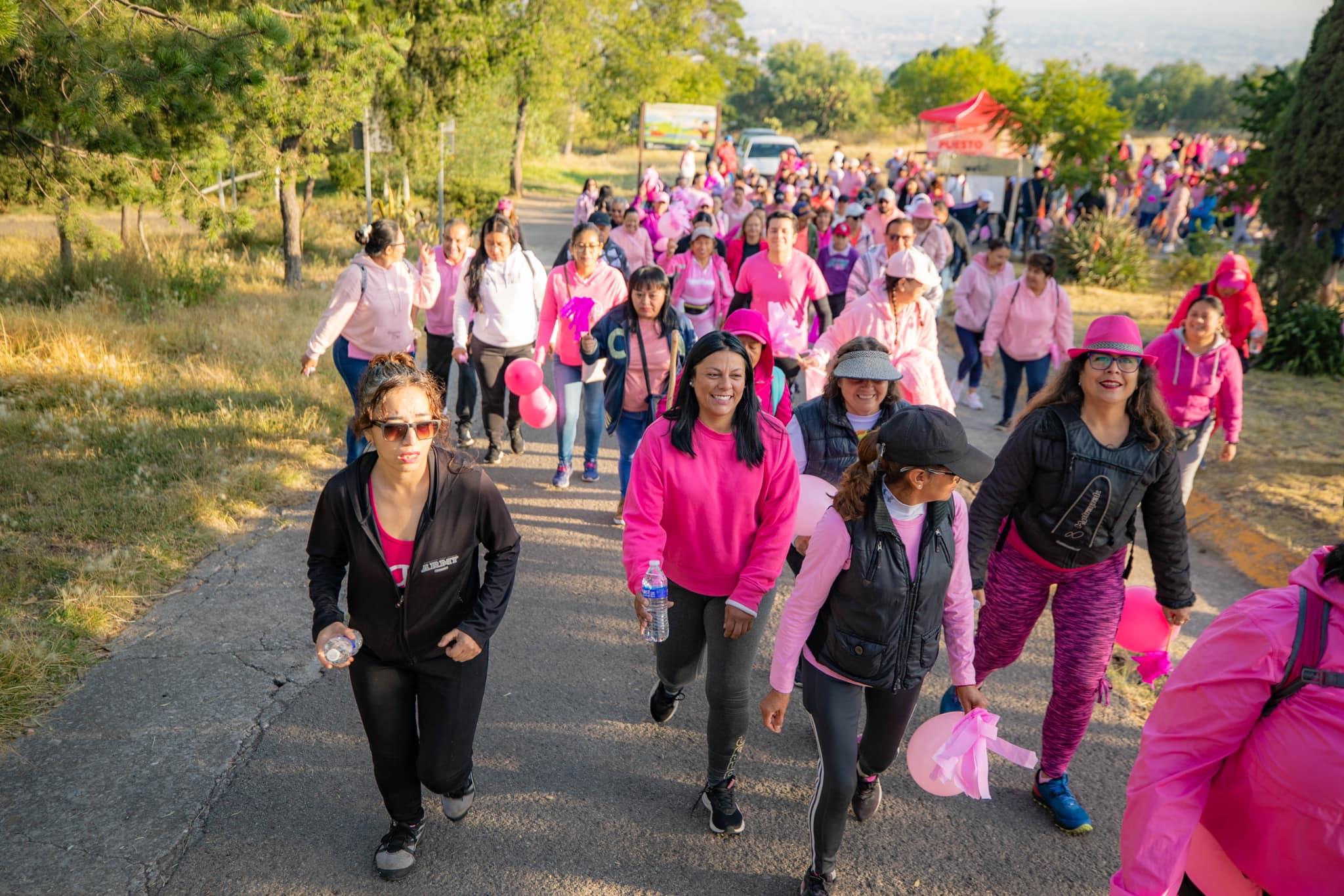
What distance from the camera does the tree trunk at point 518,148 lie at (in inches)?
1206

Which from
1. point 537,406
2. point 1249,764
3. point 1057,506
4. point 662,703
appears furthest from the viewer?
point 537,406

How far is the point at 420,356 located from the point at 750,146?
26.4m

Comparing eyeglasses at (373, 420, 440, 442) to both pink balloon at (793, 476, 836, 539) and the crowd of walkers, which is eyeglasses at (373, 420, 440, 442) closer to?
the crowd of walkers

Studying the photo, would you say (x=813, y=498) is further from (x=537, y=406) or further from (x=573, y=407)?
(x=573, y=407)

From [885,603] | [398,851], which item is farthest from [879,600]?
[398,851]

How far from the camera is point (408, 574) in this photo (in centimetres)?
304

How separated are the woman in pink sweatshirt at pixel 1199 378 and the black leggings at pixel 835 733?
3354 millimetres

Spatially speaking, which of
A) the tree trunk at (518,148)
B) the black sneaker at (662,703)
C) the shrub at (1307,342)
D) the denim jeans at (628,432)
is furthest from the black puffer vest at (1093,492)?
the tree trunk at (518,148)

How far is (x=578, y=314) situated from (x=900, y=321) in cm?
240

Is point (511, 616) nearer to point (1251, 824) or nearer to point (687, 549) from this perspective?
point (687, 549)

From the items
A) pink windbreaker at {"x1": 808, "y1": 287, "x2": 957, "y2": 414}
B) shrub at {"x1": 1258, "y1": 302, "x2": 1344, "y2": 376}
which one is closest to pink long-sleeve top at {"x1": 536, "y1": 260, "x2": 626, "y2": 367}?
pink windbreaker at {"x1": 808, "y1": 287, "x2": 957, "y2": 414}

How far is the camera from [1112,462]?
3.51 meters

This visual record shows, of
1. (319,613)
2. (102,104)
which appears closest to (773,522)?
(319,613)

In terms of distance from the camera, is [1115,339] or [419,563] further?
[1115,339]
